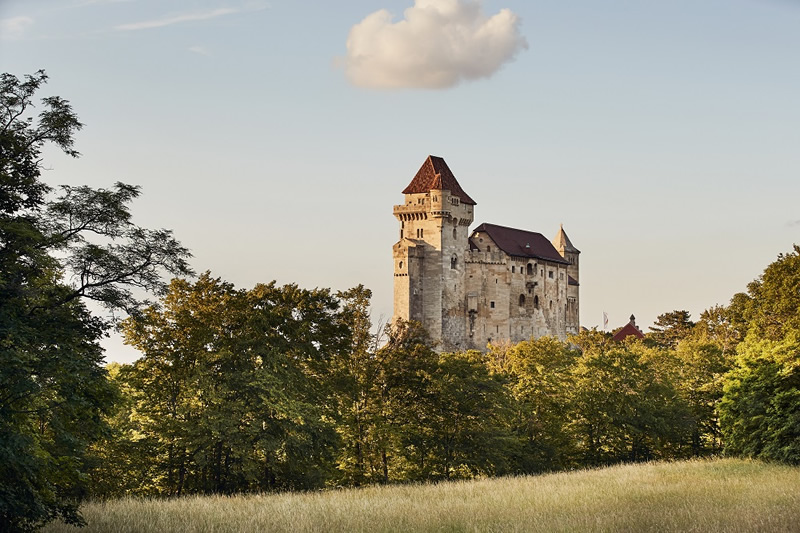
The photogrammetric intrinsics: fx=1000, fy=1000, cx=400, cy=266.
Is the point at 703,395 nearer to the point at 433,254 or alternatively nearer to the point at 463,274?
the point at 433,254

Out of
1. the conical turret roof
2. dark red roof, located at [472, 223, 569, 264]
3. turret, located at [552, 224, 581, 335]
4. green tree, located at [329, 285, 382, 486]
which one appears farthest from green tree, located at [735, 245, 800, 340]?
the conical turret roof

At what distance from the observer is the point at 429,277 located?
412 feet

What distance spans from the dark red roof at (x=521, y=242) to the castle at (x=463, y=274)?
19 cm

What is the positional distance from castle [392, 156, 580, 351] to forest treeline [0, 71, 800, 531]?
67038mm

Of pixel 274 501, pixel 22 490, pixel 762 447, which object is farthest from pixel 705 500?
pixel 762 447

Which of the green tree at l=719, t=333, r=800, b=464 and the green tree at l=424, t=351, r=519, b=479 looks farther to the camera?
the green tree at l=424, t=351, r=519, b=479

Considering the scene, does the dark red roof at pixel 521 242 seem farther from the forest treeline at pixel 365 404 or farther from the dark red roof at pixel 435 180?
the forest treeline at pixel 365 404

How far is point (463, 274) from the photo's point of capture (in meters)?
130

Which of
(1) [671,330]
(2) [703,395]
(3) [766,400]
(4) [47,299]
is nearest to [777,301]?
(3) [766,400]

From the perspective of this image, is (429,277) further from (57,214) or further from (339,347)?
(57,214)

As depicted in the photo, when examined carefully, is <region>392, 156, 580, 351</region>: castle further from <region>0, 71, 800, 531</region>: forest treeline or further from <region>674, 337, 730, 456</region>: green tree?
<region>0, 71, 800, 531</region>: forest treeline

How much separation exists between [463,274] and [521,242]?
14.8 meters

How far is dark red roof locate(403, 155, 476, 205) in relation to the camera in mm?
131875

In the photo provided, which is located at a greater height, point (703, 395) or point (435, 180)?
point (435, 180)
